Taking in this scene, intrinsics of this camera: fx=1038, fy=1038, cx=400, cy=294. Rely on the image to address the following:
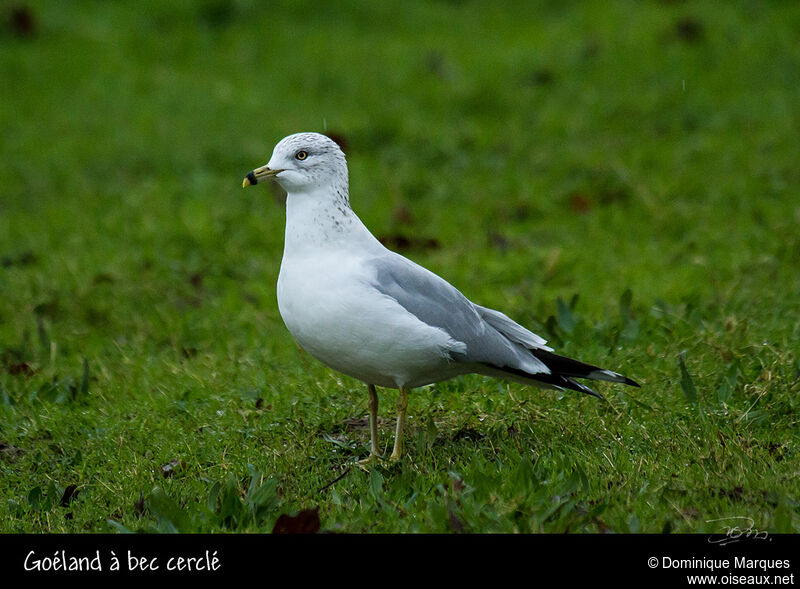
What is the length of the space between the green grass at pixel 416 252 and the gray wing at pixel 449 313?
35 centimetres

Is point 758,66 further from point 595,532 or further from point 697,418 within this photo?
point 595,532

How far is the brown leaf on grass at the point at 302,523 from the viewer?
3521 mm

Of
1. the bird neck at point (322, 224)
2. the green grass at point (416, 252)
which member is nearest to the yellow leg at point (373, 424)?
the green grass at point (416, 252)

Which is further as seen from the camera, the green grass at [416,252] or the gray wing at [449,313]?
the gray wing at [449,313]

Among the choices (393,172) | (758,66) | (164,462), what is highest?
(758,66)

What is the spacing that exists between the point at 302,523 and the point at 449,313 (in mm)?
1163

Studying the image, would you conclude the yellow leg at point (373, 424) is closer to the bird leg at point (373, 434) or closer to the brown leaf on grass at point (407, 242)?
the bird leg at point (373, 434)

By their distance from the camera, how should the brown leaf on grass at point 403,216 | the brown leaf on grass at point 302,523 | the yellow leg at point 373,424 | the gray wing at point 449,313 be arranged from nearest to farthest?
the brown leaf on grass at point 302,523 → the gray wing at point 449,313 → the yellow leg at point 373,424 → the brown leaf on grass at point 403,216

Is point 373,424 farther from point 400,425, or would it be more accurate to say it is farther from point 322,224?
point 322,224

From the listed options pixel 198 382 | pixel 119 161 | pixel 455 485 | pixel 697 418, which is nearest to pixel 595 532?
pixel 455 485

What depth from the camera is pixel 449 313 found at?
4285 millimetres

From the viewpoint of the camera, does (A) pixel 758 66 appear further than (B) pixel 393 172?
Yes
